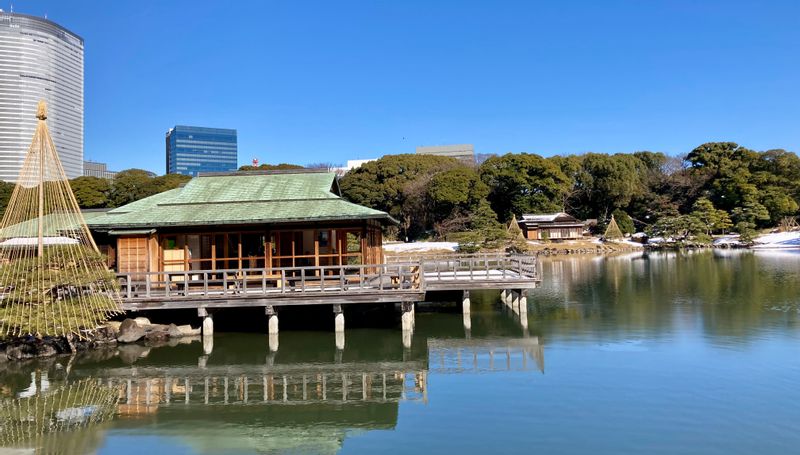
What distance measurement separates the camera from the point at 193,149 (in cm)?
19438

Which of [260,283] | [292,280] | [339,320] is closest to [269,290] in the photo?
[292,280]

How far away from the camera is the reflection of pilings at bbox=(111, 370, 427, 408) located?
456 inches

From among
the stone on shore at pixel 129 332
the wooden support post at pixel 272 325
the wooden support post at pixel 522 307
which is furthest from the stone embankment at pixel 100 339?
the wooden support post at pixel 522 307

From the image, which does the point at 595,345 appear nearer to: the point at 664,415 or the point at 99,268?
the point at 664,415

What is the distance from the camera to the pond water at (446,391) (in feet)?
29.6

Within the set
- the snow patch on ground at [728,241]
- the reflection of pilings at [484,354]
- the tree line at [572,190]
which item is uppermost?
the tree line at [572,190]

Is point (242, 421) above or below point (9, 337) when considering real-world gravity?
below

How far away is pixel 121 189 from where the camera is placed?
60.9m

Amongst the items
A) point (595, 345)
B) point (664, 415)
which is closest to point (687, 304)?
point (595, 345)

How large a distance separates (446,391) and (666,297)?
55.1 feet

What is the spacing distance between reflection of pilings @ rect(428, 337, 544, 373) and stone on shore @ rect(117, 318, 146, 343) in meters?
9.05

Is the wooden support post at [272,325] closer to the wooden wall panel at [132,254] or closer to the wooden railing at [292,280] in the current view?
the wooden railing at [292,280]

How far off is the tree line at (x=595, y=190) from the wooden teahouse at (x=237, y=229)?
35.5 m

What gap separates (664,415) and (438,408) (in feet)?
13.5
